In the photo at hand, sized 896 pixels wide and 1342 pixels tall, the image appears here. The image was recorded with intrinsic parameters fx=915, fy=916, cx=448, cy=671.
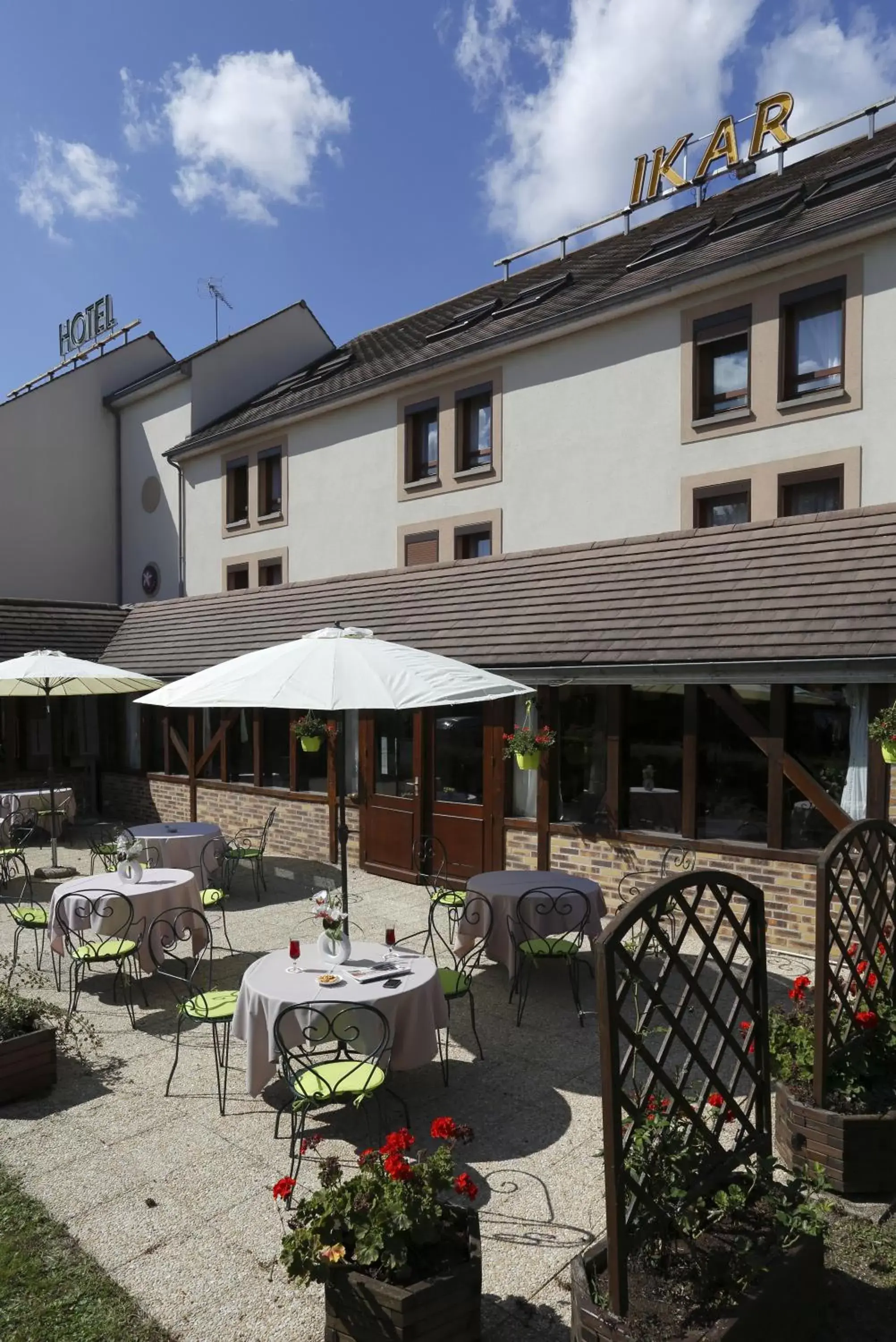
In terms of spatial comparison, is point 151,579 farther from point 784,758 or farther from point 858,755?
point 858,755

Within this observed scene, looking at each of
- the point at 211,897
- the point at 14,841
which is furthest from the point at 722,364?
the point at 14,841

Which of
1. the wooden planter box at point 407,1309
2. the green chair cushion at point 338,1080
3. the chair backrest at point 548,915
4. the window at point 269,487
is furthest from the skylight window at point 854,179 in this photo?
the wooden planter box at point 407,1309

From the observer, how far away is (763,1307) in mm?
3158

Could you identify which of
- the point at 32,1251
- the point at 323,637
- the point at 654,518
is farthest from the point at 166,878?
the point at 654,518

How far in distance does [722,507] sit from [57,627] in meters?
12.8

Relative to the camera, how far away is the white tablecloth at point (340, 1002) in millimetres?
5348

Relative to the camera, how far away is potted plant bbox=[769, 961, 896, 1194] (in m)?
4.42

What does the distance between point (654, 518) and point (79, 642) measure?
37.3 ft

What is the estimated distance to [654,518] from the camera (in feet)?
50.7

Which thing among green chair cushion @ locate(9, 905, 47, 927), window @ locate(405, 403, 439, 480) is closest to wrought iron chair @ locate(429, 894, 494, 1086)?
green chair cushion @ locate(9, 905, 47, 927)

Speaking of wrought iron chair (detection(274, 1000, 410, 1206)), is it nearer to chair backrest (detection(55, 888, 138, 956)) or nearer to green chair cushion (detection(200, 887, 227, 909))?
chair backrest (detection(55, 888, 138, 956))

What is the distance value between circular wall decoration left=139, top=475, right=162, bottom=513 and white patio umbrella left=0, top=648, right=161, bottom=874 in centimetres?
1321

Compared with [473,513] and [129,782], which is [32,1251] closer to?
[129,782]

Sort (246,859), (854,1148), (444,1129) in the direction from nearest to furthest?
(444,1129)
(854,1148)
(246,859)
